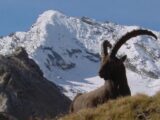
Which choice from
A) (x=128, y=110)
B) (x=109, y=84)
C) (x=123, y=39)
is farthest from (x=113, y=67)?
(x=128, y=110)

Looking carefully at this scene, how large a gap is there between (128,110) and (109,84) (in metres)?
3.43

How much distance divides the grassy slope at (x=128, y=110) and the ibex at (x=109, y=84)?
198 cm

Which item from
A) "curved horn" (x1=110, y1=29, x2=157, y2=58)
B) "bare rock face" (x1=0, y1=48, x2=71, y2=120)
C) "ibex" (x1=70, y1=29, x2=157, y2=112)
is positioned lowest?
"ibex" (x1=70, y1=29, x2=157, y2=112)

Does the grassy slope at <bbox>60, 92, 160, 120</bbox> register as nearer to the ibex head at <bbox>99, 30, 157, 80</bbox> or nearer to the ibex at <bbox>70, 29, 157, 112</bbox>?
the ibex at <bbox>70, 29, 157, 112</bbox>

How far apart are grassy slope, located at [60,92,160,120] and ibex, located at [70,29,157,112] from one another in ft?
6.50

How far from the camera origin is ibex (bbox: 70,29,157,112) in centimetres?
1516

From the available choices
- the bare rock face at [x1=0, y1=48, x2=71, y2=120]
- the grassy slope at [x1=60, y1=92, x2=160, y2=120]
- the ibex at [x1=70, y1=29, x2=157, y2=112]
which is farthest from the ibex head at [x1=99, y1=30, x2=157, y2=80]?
the bare rock face at [x1=0, y1=48, x2=71, y2=120]

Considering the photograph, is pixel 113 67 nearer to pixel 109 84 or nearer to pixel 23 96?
pixel 109 84

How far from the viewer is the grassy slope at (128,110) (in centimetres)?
1203

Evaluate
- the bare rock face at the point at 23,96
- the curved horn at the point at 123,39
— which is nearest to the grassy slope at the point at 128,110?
the curved horn at the point at 123,39

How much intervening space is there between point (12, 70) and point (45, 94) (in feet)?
63.1

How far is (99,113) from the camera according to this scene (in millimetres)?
12695

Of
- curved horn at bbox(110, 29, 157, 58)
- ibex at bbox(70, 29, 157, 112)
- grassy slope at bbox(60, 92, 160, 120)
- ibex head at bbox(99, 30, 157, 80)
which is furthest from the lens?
curved horn at bbox(110, 29, 157, 58)

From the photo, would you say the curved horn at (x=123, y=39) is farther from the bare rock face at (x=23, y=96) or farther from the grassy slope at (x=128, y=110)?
the bare rock face at (x=23, y=96)
